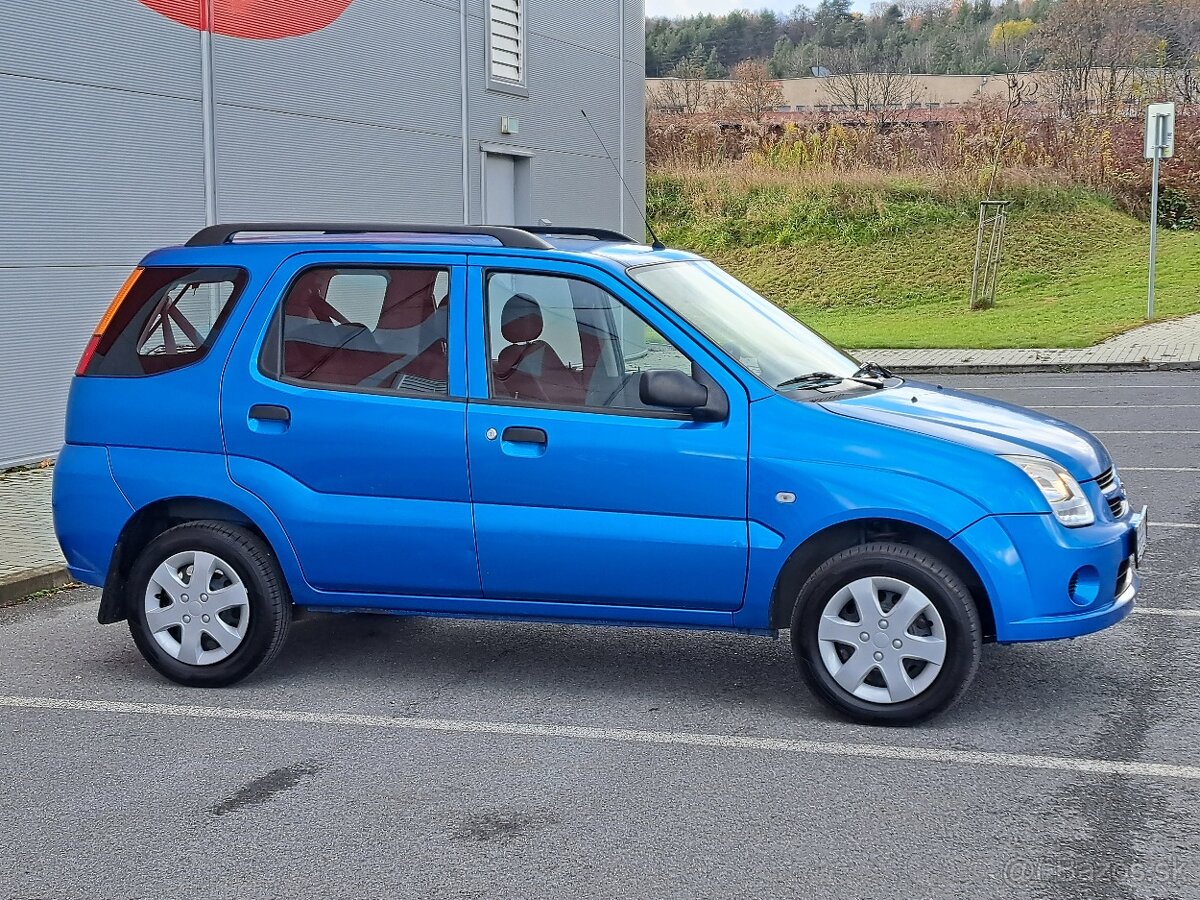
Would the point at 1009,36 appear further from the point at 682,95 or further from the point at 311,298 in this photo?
the point at 311,298

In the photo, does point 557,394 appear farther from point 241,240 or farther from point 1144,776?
point 1144,776

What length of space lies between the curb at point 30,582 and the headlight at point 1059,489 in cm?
514

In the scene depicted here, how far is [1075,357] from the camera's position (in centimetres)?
2017

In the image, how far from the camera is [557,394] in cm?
569

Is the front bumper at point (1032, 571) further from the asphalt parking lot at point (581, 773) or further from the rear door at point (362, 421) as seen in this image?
the rear door at point (362, 421)

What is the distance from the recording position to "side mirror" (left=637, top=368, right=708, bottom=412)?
5379mm

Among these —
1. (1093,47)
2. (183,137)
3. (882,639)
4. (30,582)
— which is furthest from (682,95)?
(882,639)

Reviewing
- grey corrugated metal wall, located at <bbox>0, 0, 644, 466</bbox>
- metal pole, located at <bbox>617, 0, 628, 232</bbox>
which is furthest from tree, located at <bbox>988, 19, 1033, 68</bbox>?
grey corrugated metal wall, located at <bbox>0, 0, 644, 466</bbox>

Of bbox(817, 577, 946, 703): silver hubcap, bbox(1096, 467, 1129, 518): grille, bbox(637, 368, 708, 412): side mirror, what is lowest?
bbox(817, 577, 946, 703): silver hubcap

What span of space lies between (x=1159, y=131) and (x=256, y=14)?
46.0 feet

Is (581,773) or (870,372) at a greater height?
(870,372)

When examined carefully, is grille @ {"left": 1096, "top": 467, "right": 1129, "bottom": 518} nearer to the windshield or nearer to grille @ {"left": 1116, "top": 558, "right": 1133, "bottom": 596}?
grille @ {"left": 1116, "top": 558, "right": 1133, "bottom": 596}

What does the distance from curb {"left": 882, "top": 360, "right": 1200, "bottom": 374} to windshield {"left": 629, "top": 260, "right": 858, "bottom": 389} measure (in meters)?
13.1

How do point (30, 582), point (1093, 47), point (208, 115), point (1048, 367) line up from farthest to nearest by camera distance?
point (1093, 47) → point (1048, 367) → point (208, 115) → point (30, 582)
